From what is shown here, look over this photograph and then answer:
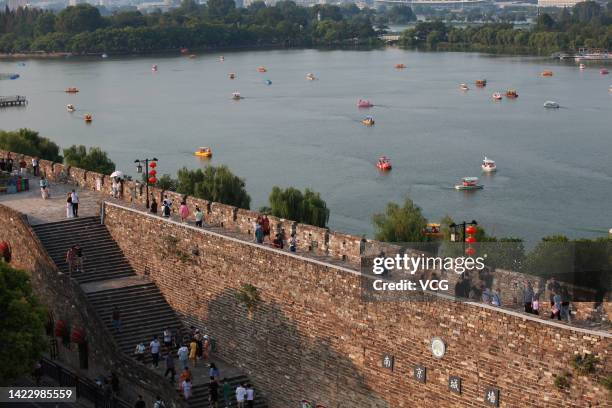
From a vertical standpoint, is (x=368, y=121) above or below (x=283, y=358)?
below

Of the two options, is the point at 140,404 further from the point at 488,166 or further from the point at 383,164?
the point at 488,166

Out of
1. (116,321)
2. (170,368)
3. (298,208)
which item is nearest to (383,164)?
(298,208)

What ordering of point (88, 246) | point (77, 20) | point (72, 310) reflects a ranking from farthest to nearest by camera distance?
1. point (77, 20)
2. point (88, 246)
3. point (72, 310)

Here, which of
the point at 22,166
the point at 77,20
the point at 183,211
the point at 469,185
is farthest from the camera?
the point at 77,20

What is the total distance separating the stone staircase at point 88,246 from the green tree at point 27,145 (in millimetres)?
14276

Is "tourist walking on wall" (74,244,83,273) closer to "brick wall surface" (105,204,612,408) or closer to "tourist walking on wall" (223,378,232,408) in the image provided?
"brick wall surface" (105,204,612,408)

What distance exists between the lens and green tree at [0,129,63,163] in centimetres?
3553

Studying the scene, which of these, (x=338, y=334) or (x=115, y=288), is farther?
(x=115, y=288)

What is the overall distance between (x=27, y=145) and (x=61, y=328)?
17229mm

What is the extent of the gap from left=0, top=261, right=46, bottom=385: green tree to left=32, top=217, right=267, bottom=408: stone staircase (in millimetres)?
2001

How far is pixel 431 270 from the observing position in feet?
51.5

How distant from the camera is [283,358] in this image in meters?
17.8

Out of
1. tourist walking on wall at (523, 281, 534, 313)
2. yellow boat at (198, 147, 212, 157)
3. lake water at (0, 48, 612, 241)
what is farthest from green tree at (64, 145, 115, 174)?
tourist walking on wall at (523, 281, 534, 313)

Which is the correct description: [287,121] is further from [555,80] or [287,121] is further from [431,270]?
[431,270]
